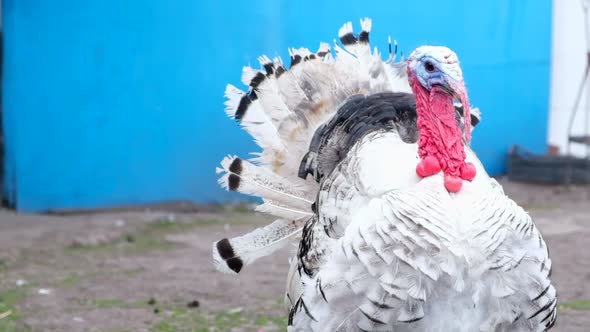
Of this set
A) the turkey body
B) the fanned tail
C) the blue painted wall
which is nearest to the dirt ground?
the blue painted wall

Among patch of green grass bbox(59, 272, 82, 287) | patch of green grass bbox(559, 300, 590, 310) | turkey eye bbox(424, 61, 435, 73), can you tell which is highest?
turkey eye bbox(424, 61, 435, 73)

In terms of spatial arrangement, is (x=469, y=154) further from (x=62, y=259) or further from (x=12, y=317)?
(x=62, y=259)

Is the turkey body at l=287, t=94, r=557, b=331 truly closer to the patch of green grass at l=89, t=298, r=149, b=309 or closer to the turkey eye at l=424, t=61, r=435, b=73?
the turkey eye at l=424, t=61, r=435, b=73

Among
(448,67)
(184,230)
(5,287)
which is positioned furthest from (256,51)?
(448,67)

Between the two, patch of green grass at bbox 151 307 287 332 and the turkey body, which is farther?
patch of green grass at bbox 151 307 287 332

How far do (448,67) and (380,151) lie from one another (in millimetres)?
519

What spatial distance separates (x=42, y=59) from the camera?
8406mm

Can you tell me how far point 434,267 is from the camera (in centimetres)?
295

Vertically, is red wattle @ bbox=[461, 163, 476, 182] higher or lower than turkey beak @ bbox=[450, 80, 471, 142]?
lower

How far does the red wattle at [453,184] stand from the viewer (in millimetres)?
3088

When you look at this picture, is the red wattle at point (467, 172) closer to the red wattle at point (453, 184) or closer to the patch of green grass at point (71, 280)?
the red wattle at point (453, 184)

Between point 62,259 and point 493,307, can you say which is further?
point 62,259

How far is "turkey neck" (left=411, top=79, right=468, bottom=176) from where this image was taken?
3.22 meters

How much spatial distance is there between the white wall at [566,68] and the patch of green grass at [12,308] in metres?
7.54
